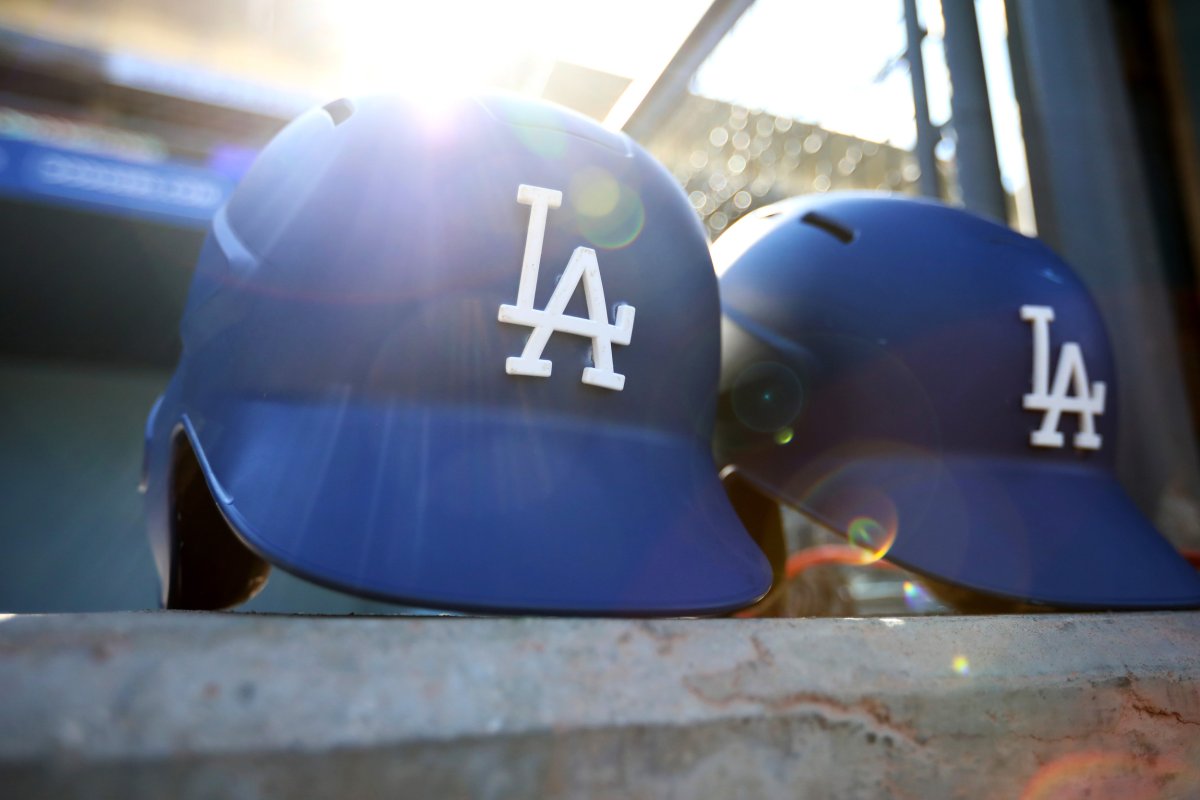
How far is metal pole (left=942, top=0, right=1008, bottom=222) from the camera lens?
1633 mm

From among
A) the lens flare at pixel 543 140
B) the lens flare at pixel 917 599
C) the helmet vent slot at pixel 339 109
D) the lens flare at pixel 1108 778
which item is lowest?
the lens flare at pixel 917 599

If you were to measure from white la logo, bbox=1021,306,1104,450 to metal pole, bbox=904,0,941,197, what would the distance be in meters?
0.78

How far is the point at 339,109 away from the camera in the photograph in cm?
90

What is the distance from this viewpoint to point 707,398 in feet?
2.81

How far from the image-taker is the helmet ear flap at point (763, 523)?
112cm

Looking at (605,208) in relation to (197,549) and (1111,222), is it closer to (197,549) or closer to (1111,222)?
(197,549)

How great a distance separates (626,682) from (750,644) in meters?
0.11

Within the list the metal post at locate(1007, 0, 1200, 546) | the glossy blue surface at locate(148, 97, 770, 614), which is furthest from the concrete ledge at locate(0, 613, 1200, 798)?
the metal post at locate(1007, 0, 1200, 546)

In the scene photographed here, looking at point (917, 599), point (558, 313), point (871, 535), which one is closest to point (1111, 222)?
point (917, 599)

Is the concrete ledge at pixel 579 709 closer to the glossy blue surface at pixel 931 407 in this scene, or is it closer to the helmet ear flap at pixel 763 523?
the glossy blue surface at pixel 931 407

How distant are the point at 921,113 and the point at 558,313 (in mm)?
1306

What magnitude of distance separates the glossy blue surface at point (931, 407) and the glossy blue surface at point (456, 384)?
0.18 m

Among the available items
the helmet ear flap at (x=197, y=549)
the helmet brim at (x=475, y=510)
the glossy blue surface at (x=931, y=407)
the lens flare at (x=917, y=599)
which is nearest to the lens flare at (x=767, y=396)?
the glossy blue surface at (x=931, y=407)

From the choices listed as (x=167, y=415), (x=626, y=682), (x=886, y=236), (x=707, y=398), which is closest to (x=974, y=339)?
(x=886, y=236)
